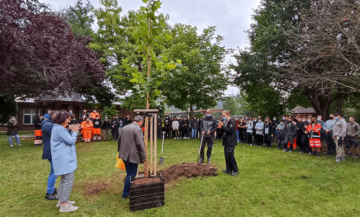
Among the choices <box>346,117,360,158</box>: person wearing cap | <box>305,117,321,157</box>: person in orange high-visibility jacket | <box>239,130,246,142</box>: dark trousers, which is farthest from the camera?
<box>239,130,246,142</box>: dark trousers

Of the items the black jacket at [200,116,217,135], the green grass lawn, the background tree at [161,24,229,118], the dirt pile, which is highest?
the background tree at [161,24,229,118]

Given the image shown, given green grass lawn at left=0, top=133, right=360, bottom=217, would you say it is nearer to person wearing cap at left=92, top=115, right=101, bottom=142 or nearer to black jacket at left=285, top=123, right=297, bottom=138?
black jacket at left=285, top=123, right=297, bottom=138

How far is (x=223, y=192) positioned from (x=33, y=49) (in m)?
12.1

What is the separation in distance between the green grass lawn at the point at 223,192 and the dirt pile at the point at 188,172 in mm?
315

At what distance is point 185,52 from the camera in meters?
16.0

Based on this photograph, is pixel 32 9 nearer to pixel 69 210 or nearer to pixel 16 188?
pixel 16 188

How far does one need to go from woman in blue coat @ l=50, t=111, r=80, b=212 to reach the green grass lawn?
48 centimetres

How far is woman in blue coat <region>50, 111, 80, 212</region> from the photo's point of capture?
4.03 metres

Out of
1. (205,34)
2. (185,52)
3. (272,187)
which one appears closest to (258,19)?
(205,34)

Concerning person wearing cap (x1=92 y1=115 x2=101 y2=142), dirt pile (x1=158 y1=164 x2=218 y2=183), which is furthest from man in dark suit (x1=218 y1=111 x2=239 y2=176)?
person wearing cap (x1=92 y1=115 x2=101 y2=142)

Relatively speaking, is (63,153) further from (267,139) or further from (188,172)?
(267,139)

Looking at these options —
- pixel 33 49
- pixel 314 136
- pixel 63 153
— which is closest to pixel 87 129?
pixel 33 49

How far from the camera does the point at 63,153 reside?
407 cm

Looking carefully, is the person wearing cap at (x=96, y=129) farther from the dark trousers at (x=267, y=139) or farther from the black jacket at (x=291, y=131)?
the black jacket at (x=291, y=131)
